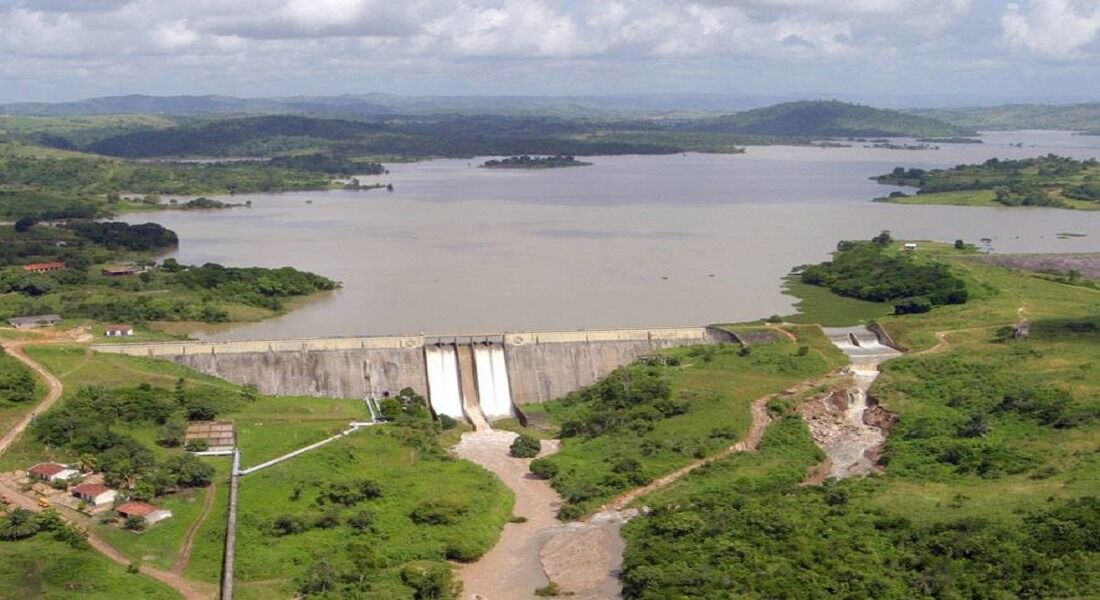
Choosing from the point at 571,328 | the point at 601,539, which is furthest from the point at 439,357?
the point at 601,539

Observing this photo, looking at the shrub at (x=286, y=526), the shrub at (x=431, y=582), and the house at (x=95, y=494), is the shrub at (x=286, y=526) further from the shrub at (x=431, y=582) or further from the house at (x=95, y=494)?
the house at (x=95, y=494)

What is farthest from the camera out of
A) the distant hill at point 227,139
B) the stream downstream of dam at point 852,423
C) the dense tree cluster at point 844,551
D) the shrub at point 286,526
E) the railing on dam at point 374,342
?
the distant hill at point 227,139

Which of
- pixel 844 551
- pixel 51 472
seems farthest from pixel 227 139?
pixel 844 551

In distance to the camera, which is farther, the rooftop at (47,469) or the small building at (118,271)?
the small building at (118,271)

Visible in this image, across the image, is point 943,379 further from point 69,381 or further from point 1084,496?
point 69,381

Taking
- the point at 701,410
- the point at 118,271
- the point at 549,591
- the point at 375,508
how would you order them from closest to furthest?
the point at 549,591 < the point at 375,508 < the point at 701,410 < the point at 118,271

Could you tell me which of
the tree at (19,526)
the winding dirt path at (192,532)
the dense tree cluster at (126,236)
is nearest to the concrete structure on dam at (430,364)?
the winding dirt path at (192,532)

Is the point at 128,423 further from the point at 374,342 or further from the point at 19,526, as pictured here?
the point at 374,342
